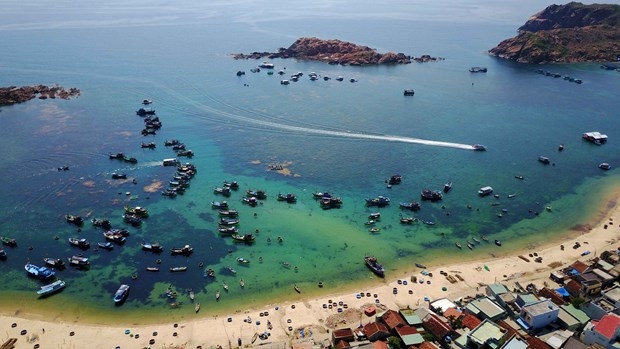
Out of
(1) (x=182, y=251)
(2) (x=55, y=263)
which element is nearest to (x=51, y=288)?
(2) (x=55, y=263)

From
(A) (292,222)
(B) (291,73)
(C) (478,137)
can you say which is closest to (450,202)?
(A) (292,222)

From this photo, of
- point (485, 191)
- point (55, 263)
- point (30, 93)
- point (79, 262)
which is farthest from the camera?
point (30, 93)

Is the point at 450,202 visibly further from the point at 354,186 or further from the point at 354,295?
the point at 354,295

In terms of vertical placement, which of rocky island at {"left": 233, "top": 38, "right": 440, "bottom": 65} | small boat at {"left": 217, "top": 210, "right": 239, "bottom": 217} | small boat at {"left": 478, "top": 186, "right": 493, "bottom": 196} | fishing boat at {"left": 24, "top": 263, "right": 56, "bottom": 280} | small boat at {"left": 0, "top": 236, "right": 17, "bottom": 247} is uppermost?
rocky island at {"left": 233, "top": 38, "right": 440, "bottom": 65}

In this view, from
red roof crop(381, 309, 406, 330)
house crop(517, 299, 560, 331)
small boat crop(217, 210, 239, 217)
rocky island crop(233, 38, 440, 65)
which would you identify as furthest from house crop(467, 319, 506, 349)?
rocky island crop(233, 38, 440, 65)

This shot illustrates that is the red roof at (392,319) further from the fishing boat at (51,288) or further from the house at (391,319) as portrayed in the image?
the fishing boat at (51,288)

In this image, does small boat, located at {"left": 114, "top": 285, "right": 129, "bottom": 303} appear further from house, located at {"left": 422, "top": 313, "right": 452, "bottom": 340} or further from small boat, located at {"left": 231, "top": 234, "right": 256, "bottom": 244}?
house, located at {"left": 422, "top": 313, "right": 452, "bottom": 340}

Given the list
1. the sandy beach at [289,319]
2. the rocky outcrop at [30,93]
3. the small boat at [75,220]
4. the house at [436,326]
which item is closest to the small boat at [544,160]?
the sandy beach at [289,319]

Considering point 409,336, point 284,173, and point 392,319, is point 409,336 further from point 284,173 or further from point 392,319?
point 284,173
